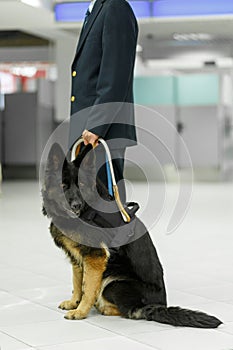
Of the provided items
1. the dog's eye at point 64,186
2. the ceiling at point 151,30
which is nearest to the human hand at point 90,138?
the dog's eye at point 64,186

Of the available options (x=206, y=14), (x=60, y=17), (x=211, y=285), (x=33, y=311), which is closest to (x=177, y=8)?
(x=206, y=14)

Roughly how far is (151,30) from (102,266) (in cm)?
1162

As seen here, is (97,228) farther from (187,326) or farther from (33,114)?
(33,114)

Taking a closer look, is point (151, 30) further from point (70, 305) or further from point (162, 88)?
point (70, 305)

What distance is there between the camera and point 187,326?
11.0 feet

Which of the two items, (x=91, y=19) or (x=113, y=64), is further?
(x=91, y=19)

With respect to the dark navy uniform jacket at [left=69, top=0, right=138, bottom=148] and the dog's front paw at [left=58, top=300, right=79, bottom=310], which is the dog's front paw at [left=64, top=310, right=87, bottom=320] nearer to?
the dog's front paw at [left=58, top=300, right=79, bottom=310]

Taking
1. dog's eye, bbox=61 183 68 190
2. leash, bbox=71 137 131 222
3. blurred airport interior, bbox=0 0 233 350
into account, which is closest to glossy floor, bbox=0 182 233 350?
blurred airport interior, bbox=0 0 233 350

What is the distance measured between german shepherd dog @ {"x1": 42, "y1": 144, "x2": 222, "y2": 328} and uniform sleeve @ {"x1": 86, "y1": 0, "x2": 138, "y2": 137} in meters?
0.19

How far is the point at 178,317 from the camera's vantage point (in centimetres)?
338

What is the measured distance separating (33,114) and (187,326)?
1287 centimetres

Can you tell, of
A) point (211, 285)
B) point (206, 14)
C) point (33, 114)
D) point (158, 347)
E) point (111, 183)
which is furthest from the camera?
point (33, 114)

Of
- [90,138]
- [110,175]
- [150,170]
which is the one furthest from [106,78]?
[150,170]

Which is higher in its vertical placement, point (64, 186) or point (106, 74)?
point (106, 74)
